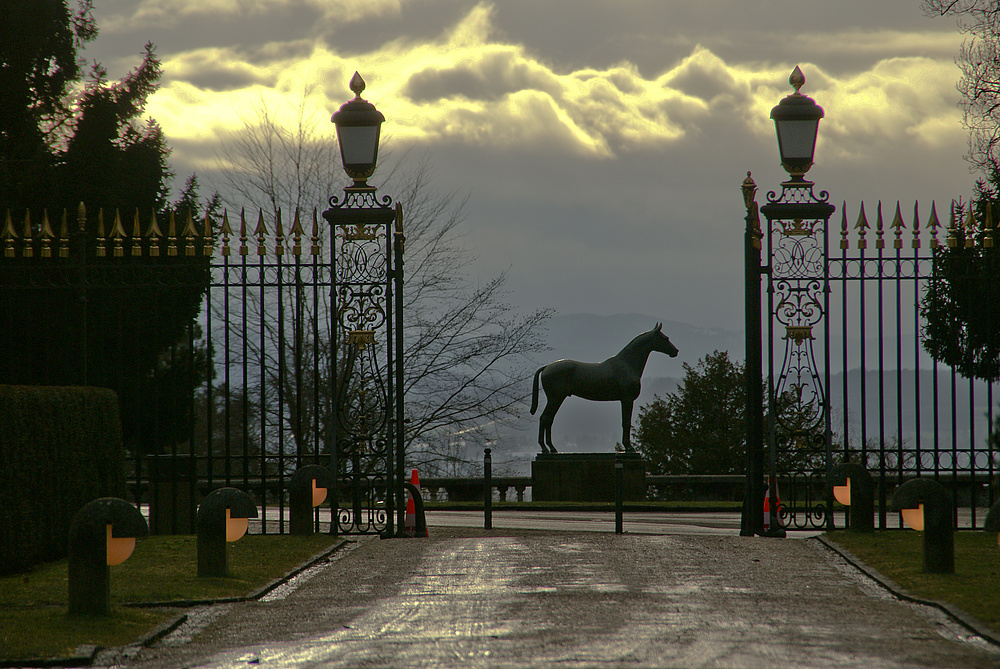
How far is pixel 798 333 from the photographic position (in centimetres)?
1210

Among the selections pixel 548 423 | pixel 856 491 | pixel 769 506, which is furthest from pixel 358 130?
pixel 548 423

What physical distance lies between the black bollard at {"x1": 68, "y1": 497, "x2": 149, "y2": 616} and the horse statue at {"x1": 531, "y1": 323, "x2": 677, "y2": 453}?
1340 cm

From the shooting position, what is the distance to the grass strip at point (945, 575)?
766 cm

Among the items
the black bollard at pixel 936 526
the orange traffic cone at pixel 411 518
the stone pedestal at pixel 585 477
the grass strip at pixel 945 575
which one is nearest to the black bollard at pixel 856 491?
the grass strip at pixel 945 575

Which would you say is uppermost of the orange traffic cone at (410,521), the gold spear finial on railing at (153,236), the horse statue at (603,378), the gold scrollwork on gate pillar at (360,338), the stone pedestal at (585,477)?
the gold spear finial on railing at (153,236)

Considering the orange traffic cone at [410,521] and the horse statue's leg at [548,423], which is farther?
the horse statue's leg at [548,423]

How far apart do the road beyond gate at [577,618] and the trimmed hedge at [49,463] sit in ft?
8.25

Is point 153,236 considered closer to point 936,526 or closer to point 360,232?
point 360,232

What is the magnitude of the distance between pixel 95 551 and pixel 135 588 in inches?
49.1

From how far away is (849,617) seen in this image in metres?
7.16

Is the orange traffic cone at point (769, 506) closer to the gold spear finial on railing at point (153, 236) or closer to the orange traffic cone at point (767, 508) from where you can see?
the orange traffic cone at point (767, 508)

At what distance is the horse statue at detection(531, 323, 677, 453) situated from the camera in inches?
808

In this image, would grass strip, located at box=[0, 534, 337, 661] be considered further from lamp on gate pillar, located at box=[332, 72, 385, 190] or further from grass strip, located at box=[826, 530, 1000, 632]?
grass strip, located at box=[826, 530, 1000, 632]

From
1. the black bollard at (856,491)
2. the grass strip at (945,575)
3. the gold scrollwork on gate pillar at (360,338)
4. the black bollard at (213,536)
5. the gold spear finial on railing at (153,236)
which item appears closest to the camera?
the grass strip at (945,575)
